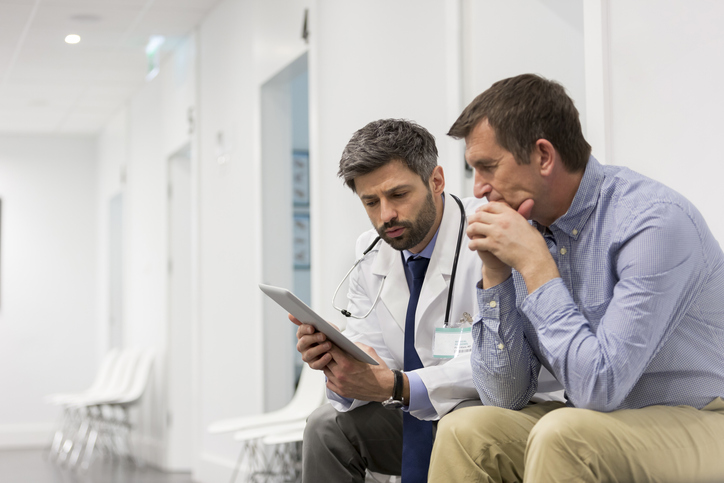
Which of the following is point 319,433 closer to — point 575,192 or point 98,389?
point 575,192

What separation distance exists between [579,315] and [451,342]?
54 centimetres

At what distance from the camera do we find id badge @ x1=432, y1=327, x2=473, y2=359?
5.86ft

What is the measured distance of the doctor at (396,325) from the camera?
69.8 inches

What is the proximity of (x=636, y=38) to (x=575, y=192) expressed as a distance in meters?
0.74

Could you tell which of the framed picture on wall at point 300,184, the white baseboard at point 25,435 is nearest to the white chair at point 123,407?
the white baseboard at point 25,435

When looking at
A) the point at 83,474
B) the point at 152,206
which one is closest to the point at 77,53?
the point at 152,206

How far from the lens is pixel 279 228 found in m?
4.39

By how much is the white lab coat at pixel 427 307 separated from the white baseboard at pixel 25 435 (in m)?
7.13

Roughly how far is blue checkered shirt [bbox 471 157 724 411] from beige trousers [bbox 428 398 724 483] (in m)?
0.05

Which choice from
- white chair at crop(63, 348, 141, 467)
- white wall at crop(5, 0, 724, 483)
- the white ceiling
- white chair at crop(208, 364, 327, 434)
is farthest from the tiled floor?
the white ceiling

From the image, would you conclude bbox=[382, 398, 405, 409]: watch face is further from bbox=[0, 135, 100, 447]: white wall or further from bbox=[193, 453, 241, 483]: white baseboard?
bbox=[0, 135, 100, 447]: white wall

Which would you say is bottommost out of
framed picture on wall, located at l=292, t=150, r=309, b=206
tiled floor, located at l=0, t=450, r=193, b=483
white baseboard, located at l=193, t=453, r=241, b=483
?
tiled floor, located at l=0, t=450, r=193, b=483

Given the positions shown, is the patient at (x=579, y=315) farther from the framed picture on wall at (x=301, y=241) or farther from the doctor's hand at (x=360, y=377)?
the framed picture on wall at (x=301, y=241)

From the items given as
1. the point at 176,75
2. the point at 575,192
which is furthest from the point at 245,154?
the point at 575,192
